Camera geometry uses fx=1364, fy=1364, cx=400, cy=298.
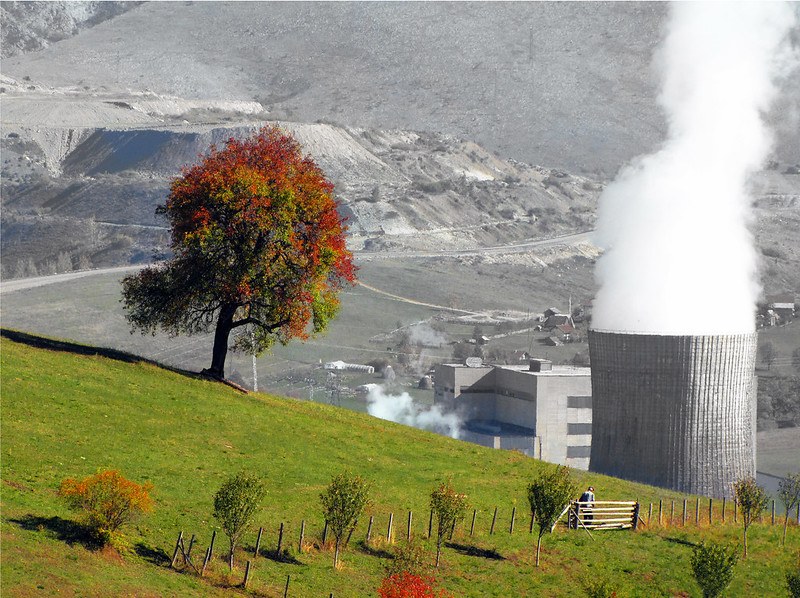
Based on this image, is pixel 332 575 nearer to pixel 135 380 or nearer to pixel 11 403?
pixel 11 403

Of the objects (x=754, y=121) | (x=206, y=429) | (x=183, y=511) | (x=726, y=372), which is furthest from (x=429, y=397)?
(x=183, y=511)

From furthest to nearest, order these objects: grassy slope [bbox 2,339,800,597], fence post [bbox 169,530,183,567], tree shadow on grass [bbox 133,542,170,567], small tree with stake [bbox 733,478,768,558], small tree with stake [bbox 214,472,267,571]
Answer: small tree with stake [bbox 733,478,768,558], small tree with stake [bbox 214,472,267,571], fence post [bbox 169,530,183,567], tree shadow on grass [bbox 133,542,170,567], grassy slope [bbox 2,339,800,597]

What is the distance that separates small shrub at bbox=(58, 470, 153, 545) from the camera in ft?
117

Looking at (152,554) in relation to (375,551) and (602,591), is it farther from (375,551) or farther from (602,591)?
(602,591)

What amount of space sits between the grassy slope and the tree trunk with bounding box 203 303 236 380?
10.1 feet

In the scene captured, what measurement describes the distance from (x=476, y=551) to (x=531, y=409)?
63.6 metres

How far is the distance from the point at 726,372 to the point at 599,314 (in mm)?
16245

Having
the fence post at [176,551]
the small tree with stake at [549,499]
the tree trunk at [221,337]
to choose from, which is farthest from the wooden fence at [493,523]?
the tree trunk at [221,337]

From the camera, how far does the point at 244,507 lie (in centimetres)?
3725

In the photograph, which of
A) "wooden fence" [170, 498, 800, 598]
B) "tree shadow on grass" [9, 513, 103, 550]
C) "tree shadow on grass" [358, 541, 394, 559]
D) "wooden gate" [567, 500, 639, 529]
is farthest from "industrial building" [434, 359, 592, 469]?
"tree shadow on grass" [9, 513, 103, 550]

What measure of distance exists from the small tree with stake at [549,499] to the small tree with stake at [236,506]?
1111 centimetres

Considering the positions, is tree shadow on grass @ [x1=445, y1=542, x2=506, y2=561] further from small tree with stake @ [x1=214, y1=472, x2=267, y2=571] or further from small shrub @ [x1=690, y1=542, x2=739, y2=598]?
small tree with stake @ [x1=214, y1=472, x2=267, y2=571]

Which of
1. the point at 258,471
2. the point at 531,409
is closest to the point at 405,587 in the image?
the point at 258,471

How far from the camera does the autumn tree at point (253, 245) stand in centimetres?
5853
